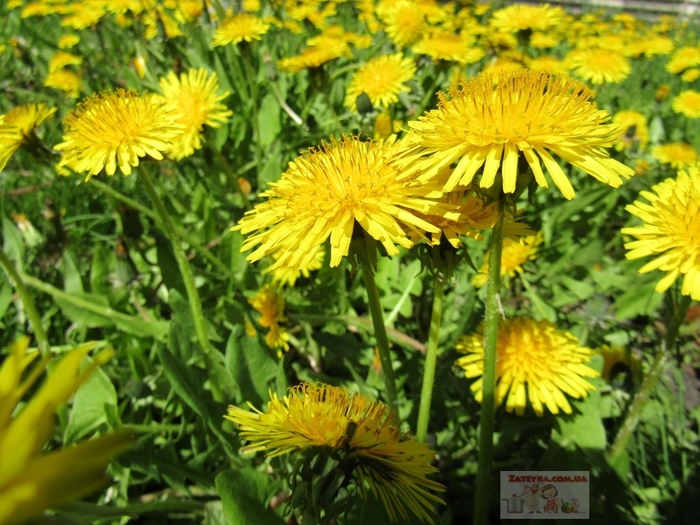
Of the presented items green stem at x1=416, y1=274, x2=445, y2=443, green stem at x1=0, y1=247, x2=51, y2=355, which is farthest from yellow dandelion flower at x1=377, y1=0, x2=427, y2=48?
green stem at x1=0, y1=247, x2=51, y2=355

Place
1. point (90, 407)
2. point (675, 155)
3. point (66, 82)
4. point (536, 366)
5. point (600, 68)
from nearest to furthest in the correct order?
1. point (536, 366)
2. point (90, 407)
3. point (675, 155)
4. point (600, 68)
5. point (66, 82)

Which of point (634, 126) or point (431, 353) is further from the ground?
point (634, 126)

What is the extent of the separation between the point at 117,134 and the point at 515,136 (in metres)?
1.13

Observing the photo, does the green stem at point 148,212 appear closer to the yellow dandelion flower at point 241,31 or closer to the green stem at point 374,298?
the green stem at point 374,298

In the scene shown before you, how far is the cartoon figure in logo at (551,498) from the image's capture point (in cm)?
135

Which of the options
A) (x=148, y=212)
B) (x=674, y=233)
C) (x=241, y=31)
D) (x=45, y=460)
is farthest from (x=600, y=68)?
(x=45, y=460)

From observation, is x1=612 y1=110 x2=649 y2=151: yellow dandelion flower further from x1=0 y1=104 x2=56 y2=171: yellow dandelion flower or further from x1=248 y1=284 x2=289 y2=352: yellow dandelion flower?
x1=0 y1=104 x2=56 y2=171: yellow dandelion flower

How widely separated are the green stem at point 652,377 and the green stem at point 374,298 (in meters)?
0.67

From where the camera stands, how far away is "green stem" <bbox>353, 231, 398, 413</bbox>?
1053 millimetres

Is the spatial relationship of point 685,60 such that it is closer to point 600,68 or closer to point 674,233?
point 600,68

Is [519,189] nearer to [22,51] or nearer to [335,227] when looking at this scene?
[335,227]

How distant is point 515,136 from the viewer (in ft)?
3.16

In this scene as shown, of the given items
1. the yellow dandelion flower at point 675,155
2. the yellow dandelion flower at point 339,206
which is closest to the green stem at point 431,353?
the yellow dandelion flower at point 339,206

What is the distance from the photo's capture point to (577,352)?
1497mm
